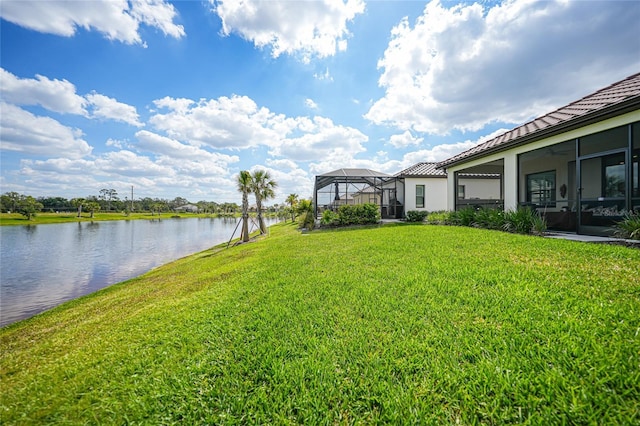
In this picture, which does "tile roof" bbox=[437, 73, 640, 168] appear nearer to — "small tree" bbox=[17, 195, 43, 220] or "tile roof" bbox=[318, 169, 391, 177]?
"tile roof" bbox=[318, 169, 391, 177]

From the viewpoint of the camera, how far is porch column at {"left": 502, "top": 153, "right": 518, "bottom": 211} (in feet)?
28.8

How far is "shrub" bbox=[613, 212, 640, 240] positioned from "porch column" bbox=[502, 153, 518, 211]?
311 cm

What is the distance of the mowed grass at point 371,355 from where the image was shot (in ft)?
5.65

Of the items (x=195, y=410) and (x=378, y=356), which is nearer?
(x=195, y=410)

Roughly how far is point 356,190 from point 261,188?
849cm

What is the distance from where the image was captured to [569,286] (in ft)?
10.5

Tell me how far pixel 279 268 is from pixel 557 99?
14679mm

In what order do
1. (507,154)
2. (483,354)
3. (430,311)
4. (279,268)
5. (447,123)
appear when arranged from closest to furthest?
(483,354), (430,311), (279,268), (507,154), (447,123)

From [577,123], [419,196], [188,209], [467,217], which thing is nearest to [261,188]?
[419,196]

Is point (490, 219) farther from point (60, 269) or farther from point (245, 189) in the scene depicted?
point (60, 269)

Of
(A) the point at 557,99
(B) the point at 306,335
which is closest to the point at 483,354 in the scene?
(B) the point at 306,335

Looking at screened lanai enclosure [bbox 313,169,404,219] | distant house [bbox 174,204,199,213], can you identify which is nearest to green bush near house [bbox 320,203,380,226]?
screened lanai enclosure [bbox 313,169,404,219]

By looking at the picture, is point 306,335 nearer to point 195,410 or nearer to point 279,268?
point 195,410

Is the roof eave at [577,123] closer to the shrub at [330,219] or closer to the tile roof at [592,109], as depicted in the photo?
the tile roof at [592,109]
